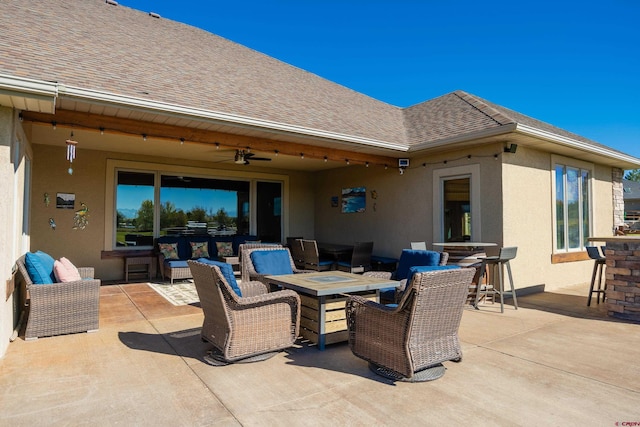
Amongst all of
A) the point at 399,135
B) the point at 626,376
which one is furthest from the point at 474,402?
the point at 399,135

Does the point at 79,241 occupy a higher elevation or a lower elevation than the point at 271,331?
higher

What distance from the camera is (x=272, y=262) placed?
223 inches

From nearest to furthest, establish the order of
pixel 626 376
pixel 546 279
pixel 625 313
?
1. pixel 626 376
2. pixel 625 313
3. pixel 546 279

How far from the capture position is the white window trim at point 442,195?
7.03 meters

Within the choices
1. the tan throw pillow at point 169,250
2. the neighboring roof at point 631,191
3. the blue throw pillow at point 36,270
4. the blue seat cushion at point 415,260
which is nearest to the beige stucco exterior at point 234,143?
the blue throw pillow at point 36,270

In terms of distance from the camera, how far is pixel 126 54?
6.56 metres

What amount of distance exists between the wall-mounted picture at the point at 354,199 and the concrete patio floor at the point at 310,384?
17.9ft

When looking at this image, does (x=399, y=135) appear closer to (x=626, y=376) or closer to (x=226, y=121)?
(x=226, y=121)

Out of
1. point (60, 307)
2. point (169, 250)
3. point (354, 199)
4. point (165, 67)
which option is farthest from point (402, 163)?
point (60, 307)

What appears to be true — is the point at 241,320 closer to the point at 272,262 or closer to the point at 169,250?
the point at 272,262

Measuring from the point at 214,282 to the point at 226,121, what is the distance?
293 cm

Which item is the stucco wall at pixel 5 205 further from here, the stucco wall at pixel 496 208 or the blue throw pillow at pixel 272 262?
the stucco wall at pixel 496 208

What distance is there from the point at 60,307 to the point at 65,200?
183 inches

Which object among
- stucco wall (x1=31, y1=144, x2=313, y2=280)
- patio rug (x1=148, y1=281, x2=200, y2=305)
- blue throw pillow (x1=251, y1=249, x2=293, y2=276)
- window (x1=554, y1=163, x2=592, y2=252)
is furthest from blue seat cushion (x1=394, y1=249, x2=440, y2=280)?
stucco wall (x1=31, y1=144, x2=313, y2=280)
